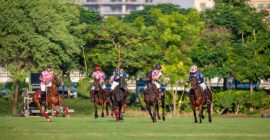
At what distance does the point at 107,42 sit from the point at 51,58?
8659mm

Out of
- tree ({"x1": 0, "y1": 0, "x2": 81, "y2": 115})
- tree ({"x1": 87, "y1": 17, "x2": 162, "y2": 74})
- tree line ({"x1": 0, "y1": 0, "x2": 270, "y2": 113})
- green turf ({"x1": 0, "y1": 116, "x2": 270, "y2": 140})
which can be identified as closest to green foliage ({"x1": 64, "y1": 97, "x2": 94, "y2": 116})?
tree line ({"x1": 0, "y1": 0, "x2": 270, "y2": 113})

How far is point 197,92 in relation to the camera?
1706 inches

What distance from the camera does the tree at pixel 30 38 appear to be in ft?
270

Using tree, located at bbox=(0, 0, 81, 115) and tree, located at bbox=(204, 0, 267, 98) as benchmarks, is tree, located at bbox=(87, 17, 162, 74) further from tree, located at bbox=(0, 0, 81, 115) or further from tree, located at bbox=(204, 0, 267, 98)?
tree, located at bbox=(204, 0, 267, 98)

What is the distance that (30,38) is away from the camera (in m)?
82.5

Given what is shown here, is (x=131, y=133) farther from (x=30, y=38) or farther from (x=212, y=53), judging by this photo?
(x=212, y=53)

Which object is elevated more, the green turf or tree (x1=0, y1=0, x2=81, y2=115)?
tree (x1=0, y1=0, x2=81, y2=115)

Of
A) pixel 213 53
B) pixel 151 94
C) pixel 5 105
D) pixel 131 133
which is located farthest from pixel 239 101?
pixel 131 133

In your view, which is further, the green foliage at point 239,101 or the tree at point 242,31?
the tree at point 242,31

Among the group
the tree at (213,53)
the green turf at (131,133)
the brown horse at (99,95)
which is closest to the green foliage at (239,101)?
the tree at (213,53)

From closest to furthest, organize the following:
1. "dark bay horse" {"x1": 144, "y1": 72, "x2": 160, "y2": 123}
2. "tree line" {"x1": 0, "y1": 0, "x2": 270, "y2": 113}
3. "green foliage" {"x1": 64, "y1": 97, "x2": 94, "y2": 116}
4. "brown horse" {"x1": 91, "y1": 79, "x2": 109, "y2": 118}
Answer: "dark bay horse" {"x1": 144, "y1": 72, "x2": 160, "y2": 123}, "brown horse" {"x1": 91, "y1": 79, "x2": 109, "y2": 118}, "green foliage" {"x1": 64, "y1": 97, "x2": 94, "y2": 116}, "tree line" {"x1": 0, "y1": 0, "x2": 270, "y2": 113}

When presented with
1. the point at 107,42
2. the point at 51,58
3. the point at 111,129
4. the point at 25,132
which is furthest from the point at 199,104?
the point at 107,42

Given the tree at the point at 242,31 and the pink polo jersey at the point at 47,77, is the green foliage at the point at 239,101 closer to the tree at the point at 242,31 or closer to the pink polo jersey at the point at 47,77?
the tree at the point at 242,31

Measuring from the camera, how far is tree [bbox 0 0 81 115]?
82.2 metres
